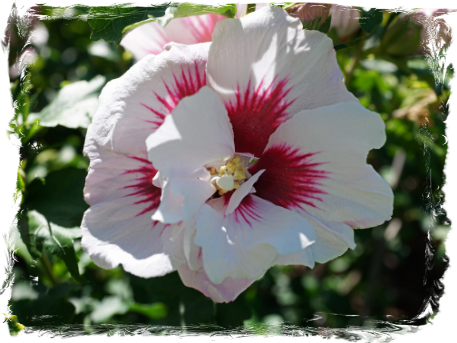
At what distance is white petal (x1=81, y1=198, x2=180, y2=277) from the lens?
0.81 metres

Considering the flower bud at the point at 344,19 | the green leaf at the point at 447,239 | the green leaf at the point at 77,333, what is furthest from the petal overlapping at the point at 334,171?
the green leaf at the point at 447,239

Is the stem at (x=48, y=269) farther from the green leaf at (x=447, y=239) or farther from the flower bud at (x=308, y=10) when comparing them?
the green leaf at (x=447, y=239)

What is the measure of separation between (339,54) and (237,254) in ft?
2.98

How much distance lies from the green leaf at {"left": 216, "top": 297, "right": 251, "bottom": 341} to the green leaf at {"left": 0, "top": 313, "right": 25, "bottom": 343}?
0.66 m

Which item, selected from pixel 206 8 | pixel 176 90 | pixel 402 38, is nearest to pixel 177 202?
pixel 176 90

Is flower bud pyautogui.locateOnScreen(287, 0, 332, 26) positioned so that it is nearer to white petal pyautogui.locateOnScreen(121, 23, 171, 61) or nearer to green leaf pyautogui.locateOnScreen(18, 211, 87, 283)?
white petal pyautogui.locateOnScreen(121, 23, 171, 61)

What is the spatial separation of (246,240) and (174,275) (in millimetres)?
574

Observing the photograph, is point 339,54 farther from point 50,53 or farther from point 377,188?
point 50,53

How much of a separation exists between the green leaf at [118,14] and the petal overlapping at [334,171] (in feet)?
1.21

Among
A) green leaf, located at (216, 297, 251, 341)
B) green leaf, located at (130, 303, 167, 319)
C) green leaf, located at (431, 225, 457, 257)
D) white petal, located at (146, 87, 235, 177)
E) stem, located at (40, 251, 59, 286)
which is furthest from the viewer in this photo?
green leaf, located at (431, 225, 457, 257)

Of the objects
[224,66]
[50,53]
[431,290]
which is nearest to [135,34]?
[224,66]

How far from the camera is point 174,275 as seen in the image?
1268 millimetres

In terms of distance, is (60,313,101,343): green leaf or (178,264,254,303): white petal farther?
(60,313,101,343): green leaf

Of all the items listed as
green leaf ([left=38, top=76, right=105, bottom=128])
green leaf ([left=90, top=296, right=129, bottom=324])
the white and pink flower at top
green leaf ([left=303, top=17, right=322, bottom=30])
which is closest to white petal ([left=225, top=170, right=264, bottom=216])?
the white and pink flower at top
